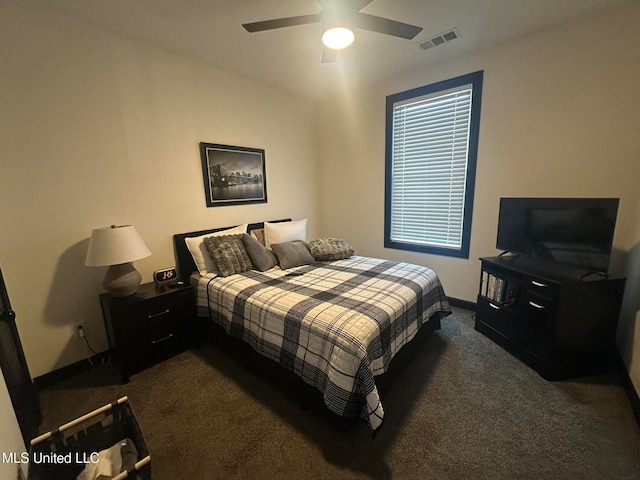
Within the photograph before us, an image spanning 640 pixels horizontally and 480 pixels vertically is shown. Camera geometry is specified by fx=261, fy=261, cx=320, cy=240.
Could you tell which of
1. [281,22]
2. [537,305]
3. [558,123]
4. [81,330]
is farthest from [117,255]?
[558,123]

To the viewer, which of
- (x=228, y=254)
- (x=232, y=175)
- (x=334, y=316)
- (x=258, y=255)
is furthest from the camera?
(x=232, y=175)

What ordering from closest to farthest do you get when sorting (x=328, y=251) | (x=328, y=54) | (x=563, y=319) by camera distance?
1. (x=563, y=319)
2. (x=328, y=54)
3. (x=328, y=251)

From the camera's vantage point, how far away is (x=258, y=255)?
105 inches

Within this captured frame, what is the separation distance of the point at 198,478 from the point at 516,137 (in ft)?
11.8

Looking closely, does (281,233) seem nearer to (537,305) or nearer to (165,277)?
(165,277)

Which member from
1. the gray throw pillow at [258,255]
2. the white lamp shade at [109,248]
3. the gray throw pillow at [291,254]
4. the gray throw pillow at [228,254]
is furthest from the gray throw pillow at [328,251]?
the white lamp shade at [109,248]

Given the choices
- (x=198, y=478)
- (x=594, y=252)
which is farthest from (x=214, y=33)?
(x=594, y=252)

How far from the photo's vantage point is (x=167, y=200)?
8.57 feet

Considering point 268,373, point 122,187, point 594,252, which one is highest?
point 122,187

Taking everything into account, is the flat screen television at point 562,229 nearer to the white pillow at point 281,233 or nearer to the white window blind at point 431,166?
the white window blind at point 431,166

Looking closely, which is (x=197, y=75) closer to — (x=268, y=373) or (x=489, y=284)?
(x=268, y=373)

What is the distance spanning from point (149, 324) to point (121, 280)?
1.38 feet

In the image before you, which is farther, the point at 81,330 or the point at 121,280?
the point at 81,330

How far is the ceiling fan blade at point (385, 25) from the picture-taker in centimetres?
167
